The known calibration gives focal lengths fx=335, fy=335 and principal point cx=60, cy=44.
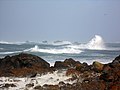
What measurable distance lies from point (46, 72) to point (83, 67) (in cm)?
186

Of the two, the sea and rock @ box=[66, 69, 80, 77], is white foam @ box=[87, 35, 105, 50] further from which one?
rock @ box=[66, 69, 80, 77]

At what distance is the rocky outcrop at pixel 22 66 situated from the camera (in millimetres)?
16953

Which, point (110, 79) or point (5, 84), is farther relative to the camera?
point (5, 84)

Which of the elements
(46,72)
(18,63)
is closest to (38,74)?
(46,72)

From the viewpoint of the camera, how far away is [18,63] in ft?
60.8

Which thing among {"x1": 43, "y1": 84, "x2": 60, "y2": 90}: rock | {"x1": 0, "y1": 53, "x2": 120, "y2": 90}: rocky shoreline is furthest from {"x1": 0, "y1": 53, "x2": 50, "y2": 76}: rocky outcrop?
{"x1": 43, "y1": 84, "x2": 60, "y2": 90}: rock

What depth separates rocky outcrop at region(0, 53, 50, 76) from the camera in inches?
667

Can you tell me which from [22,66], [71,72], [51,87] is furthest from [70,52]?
[51,87]

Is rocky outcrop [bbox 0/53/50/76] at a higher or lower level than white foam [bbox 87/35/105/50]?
lower

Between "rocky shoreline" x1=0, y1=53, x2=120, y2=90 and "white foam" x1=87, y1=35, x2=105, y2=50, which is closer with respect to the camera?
"rocky shoreline" x1=0, y1=53, x2=120, y2=90

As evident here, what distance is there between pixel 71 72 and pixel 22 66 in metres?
4.04

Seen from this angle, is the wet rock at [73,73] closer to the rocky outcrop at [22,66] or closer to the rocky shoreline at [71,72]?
the rocky shoreline at [71,72]

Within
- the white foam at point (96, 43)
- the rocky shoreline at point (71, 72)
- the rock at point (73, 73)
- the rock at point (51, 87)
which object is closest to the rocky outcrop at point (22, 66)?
the rocky shoreline at point (71, 72)

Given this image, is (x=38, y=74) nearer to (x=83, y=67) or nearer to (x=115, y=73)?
(x=83, y=67)
